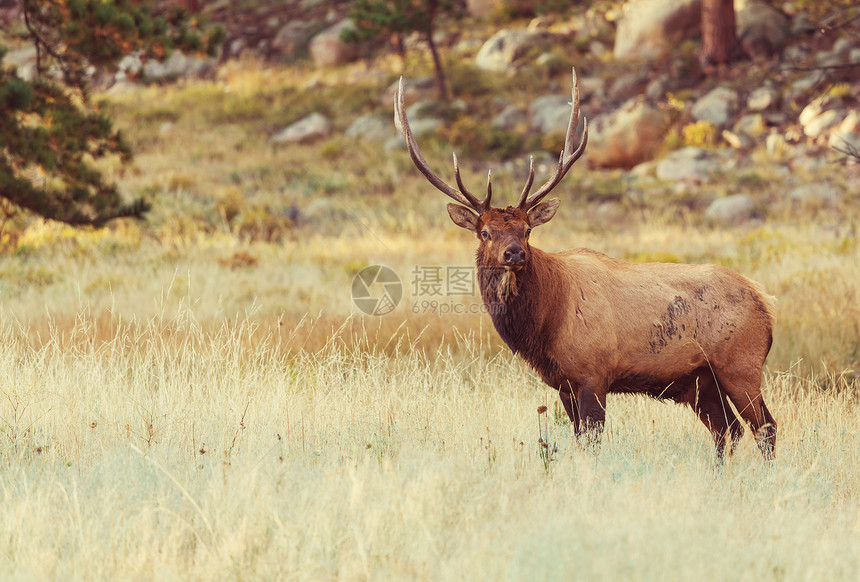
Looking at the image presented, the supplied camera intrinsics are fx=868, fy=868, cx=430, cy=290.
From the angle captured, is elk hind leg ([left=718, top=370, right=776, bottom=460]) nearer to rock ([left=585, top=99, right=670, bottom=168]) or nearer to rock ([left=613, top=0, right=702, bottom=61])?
rock ([left=585, top=99, right=670, bottom=168])

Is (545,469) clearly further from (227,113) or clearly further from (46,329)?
(227,113)

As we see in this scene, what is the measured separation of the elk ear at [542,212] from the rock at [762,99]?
18.1 meters

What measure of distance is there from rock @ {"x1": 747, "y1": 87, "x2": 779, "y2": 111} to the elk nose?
18.9m

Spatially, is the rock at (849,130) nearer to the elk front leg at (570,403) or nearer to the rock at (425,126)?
the rock at (425,126)

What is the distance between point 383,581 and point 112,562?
3.68 feet

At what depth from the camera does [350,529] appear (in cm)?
376

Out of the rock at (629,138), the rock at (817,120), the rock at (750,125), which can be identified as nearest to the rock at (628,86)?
the rock at (629,138)

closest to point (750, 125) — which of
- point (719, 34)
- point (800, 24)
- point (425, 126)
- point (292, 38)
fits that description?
point (719, 34)

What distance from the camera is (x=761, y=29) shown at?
2373 centimetres

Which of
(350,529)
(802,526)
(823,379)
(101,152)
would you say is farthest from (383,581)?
(101,152)

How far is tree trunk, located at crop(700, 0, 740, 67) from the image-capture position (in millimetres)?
22522

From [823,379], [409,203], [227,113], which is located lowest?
[823,379]

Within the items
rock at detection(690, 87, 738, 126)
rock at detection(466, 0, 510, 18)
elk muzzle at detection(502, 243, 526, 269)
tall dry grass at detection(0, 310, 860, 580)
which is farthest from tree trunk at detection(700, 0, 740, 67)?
elk muzzle at detection(502, 243, 526, 269)

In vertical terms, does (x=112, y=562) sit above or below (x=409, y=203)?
below
